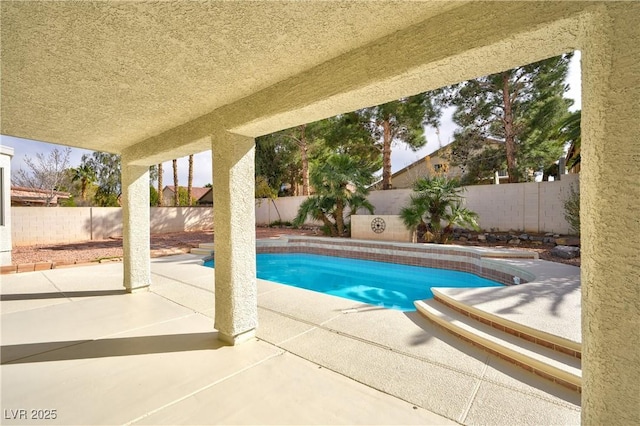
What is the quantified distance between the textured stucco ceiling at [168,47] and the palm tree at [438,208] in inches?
314

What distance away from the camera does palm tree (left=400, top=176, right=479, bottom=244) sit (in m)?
9.34

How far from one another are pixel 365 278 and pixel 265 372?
5.62 meters

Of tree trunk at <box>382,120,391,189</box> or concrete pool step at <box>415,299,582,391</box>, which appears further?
tree trunk at <box>382,120,391,189</box>

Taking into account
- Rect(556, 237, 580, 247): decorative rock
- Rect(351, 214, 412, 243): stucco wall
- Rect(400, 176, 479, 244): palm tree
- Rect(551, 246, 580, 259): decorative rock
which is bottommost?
Rect(551, 246, 580, 259): decorative rock

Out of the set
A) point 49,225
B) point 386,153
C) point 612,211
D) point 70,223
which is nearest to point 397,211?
point 386,153

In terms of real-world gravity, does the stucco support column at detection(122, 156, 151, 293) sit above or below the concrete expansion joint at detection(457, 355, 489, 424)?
above

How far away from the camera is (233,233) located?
3.04 m

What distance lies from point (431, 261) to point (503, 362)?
18.9 ft

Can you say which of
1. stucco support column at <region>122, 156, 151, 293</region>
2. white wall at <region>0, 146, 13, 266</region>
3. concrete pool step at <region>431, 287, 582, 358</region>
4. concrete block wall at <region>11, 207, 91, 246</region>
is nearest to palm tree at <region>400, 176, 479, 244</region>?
concrete pool step at <region>431, 287, 582, 358</region>

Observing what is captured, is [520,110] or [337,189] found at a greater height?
[520,110]

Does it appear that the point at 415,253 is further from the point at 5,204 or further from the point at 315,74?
the point at 5,204

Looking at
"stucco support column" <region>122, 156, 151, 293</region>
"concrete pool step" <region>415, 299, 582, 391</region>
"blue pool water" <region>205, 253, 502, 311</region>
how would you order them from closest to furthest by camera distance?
"concrete pool step" <region>415, 299, 582, 391</region>, "stucco support column" <region>122, 156, 151, 293</region>, "blue pool water" <region>205, 253, 502, 311</region>

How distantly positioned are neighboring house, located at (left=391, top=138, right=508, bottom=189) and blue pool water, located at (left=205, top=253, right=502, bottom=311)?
4.29m

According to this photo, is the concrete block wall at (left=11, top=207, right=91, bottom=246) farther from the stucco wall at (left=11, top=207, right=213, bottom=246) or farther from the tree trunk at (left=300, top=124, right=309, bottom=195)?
the tree trunk at (left=300, top=124, right=309, bottom=195)
